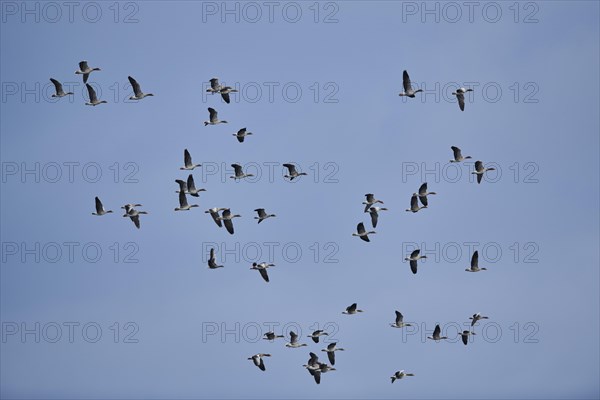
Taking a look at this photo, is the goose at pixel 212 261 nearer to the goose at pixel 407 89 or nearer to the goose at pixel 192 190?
the goose at pixel 192 190

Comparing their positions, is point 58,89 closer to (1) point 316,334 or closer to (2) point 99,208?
(2) point 99,208

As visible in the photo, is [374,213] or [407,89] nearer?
[407,89]

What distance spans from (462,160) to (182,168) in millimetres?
13355

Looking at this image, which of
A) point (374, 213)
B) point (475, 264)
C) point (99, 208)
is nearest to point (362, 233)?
point (374, 213)

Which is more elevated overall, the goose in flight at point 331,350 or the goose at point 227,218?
the goose at point 227,218

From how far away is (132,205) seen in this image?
10162 cm

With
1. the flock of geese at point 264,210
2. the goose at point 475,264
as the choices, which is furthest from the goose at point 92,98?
the goose at point 475,264

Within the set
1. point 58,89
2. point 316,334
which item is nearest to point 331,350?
point 316,334

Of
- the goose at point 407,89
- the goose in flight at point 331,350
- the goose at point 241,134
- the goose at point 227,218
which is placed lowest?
the goose in flight at point 331,350

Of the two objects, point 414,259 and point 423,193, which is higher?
point 423,193

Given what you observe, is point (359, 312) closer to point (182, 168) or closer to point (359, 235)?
point (359, 235)

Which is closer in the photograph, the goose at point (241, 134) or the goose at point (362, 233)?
the goose at point (241, 134)

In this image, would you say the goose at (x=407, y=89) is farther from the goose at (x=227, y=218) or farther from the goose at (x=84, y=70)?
the goose at (x=84, y=70)

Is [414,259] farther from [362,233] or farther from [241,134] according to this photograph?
[241,134]
